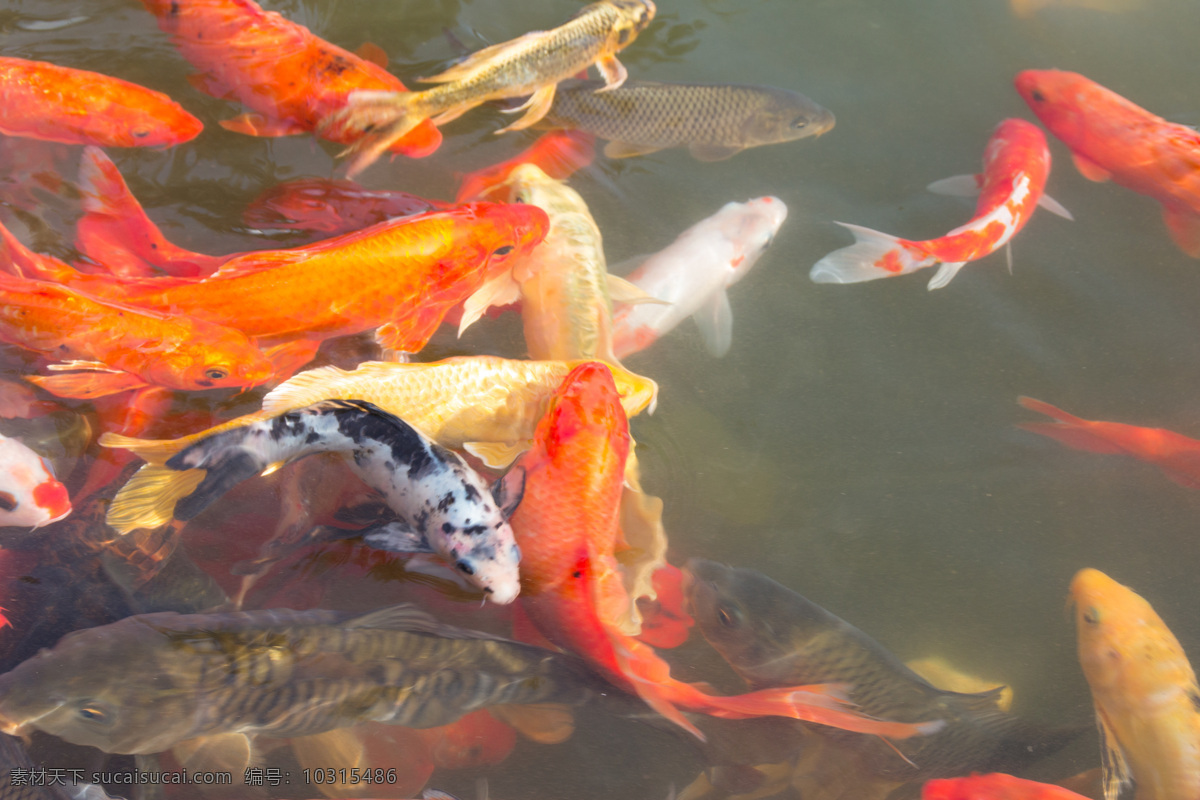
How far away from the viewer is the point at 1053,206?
149 inches

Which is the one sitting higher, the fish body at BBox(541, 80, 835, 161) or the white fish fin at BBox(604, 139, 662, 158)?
the fish body at BBox(541, 80, 835, 161)

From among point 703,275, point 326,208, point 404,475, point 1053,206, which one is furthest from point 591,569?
point 1053,206

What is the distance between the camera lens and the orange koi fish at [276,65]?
314cm

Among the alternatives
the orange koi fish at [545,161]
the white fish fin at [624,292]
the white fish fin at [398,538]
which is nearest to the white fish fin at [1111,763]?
the white fish fin at [624,292]

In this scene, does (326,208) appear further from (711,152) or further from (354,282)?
(711,152)

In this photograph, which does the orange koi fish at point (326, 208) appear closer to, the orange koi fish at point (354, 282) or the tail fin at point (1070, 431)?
the orange koi fish at point (354, 282)

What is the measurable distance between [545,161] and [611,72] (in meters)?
0.64

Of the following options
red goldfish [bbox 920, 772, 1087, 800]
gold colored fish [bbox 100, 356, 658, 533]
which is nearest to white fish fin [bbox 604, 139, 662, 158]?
gold colored fish [bbox 100, 356, 658, 533]

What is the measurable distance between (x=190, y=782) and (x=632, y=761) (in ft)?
5.21

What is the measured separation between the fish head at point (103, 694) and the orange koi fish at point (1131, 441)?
3837 millimetres

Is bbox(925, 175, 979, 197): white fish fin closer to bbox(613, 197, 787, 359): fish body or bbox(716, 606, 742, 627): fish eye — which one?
bbox(613, 197, 787, 359): fish body

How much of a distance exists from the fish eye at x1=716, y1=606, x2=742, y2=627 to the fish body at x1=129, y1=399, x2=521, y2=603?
925 millimetres

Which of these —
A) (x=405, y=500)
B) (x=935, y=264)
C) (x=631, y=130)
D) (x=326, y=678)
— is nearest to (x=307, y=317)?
(x=405, y=500)

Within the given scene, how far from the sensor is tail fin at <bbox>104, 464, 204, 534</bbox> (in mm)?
2197
